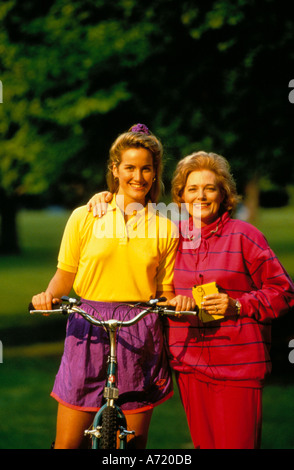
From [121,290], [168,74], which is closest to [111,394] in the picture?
[121,290]

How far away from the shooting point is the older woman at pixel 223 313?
3.83m

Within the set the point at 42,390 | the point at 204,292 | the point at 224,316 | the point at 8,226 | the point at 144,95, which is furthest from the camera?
the point at 8,226

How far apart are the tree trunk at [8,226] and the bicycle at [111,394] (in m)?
23.7

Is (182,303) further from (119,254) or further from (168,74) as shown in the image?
(168,74)

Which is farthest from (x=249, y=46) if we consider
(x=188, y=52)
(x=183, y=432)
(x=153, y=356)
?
(x=153, y=356)

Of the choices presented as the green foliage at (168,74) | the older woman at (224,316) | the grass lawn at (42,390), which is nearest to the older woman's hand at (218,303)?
the older woman at (224,316)

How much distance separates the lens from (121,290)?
3855 mm

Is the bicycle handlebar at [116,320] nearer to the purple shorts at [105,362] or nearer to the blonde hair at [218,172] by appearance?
the purple shorts at [105,362]

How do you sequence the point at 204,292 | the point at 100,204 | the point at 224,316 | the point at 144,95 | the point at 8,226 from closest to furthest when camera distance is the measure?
the point at 204,292, the point at 224,316, the point at 100,204, the point at 144,95, the point at 8,226

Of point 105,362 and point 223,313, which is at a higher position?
point 223,313

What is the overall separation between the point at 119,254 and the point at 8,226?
2543 cm

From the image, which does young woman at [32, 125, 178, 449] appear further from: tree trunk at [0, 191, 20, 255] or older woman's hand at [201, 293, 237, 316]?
tree trunk at [0, 191, 20, 255]
